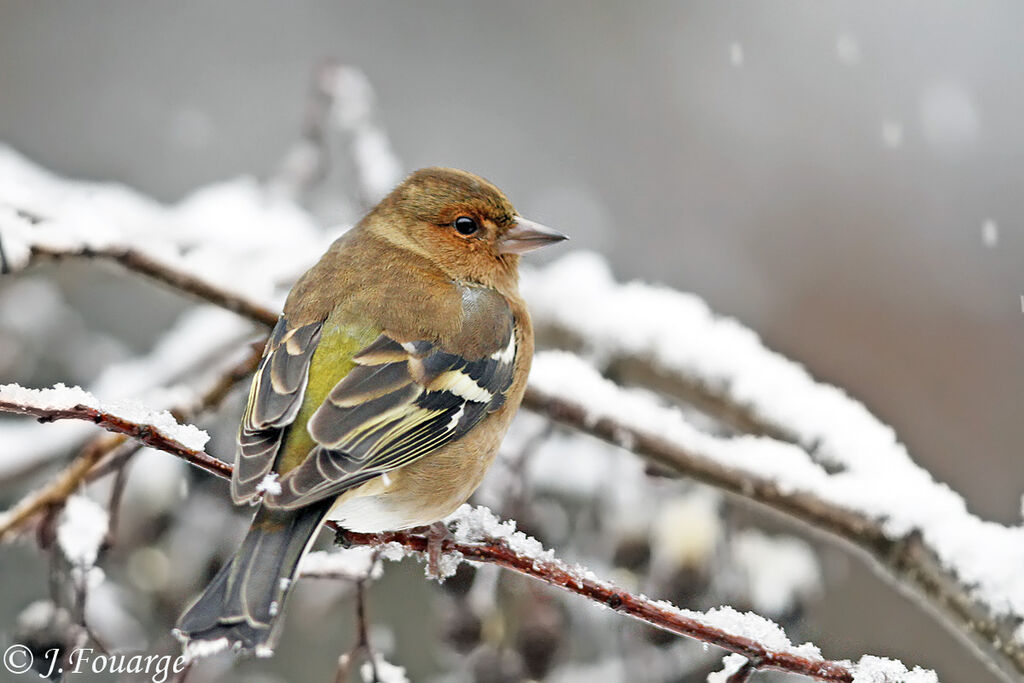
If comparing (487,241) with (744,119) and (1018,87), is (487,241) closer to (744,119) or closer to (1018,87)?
(744,119)

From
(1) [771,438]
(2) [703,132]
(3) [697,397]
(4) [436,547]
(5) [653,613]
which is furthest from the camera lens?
(2) [703,132]

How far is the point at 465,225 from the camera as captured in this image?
3258 mm

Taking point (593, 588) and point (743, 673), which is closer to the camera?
point (743, 673)

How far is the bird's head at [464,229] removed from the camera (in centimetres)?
321

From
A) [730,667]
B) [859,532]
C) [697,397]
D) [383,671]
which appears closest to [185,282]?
[383,671]

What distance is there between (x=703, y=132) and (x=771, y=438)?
17.8 ft

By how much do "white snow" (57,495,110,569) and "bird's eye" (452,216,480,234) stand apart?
1.33 meters

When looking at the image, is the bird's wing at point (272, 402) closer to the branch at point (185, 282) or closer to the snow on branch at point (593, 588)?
the snow on branch at point (593, 588)

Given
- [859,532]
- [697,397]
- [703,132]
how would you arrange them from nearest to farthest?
1. [859,532]
2. [697,397]
3. [703,132]

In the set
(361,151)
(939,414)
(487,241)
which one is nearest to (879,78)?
(939,414)

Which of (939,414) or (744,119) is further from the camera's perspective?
(744,119)

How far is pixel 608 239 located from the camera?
7.34 metres

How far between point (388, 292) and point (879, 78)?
7031mm

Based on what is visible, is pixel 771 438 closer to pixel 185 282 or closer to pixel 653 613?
pixel 653 613
